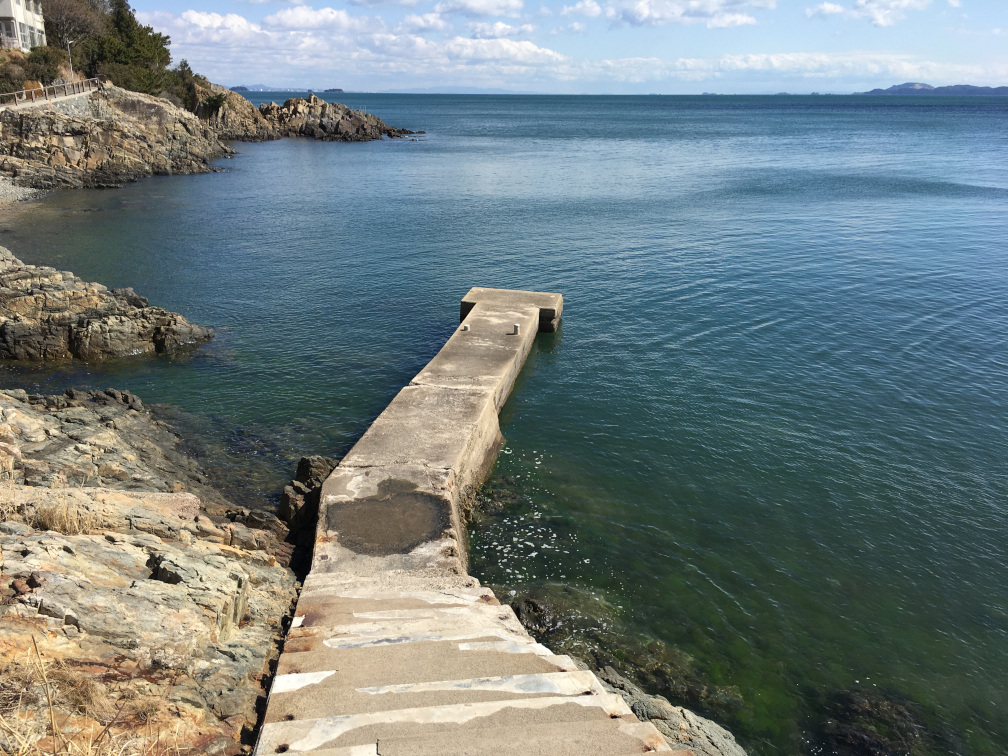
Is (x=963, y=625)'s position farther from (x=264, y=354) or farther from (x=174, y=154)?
(x=174, y=154)

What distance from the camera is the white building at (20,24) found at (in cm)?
6300

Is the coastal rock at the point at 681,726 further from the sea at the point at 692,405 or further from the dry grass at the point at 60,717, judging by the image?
the dry grass at the point at 60,717

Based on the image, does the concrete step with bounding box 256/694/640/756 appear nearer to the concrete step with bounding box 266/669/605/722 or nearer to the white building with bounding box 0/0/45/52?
the concrete step with bounding box 266/669/605/722

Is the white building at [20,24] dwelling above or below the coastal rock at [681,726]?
above

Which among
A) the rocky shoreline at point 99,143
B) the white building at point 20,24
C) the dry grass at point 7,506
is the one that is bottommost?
the dry grass at point 7,506

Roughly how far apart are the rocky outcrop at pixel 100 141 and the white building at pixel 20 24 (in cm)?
1436

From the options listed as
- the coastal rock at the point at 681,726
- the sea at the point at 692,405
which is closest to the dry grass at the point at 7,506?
the sea at the point at 692,405

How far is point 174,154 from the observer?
58719 millimetres

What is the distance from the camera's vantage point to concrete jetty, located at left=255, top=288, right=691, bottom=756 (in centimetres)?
611

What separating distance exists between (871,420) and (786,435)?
7.34ft

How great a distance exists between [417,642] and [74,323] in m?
17.3

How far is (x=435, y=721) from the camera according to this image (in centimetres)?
625

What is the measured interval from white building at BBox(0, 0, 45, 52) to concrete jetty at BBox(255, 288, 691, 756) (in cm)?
7005

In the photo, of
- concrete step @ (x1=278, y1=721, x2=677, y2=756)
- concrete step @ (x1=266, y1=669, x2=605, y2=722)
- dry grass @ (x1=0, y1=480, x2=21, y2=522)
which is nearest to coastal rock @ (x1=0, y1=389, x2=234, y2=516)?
dry grass @ (x1=0, y1=480, x2=21, y2=522)
